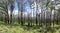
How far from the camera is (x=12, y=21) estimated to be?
44.3ft

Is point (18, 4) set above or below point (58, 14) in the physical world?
above

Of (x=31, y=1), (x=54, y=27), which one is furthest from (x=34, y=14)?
(x=54, y=27)

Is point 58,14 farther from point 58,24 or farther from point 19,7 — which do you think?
point 19,7

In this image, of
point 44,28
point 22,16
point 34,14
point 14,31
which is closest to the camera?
point 14,31

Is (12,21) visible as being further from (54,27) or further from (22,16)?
(54,27)

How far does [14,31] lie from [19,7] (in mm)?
3581

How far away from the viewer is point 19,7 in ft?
44.5

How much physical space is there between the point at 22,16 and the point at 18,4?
4.58 feet

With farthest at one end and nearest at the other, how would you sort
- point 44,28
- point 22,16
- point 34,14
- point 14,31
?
1. point 22,16
2. point 34,14
3. point 44,28
4. point 14,31

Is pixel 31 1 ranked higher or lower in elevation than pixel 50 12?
higher

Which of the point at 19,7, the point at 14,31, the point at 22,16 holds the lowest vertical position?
the point at 14,31

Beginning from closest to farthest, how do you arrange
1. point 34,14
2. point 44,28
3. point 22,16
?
point 44,28, point 34,14, point 22,16

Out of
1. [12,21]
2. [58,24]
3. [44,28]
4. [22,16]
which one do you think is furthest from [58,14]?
[12,21]

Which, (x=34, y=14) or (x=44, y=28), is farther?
(x=34, y=14)
